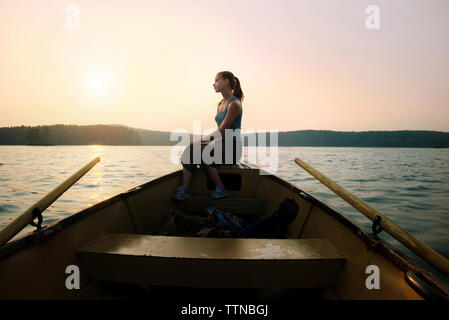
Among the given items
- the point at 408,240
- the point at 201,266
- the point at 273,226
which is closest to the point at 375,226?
the point at 408,240

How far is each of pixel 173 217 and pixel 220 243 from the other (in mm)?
1100

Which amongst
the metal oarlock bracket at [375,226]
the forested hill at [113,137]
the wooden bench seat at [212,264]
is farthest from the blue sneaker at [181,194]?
the forested hill at [113,137]

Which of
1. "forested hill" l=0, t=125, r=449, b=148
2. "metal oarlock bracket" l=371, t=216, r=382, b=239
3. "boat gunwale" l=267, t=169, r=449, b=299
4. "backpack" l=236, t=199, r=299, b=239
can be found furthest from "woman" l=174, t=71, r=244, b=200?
"forested hill" l=0, t=125, r=449, b=148

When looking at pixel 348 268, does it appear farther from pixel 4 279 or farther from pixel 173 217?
pixel 4 279

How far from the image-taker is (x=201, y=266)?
141 centimetres

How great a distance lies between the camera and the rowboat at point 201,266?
4.06ft

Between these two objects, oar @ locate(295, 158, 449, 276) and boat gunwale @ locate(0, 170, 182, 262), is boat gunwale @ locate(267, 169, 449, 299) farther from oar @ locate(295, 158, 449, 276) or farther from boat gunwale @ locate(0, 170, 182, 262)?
boat gunwale @ locate(0, 170, 182, 262)

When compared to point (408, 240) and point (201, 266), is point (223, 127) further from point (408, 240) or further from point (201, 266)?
point (408, 240)

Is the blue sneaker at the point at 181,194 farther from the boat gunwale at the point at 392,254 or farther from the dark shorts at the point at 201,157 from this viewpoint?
the boat gunwale at the point at 392,254

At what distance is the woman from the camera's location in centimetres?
334

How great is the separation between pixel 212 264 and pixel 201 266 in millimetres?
72
